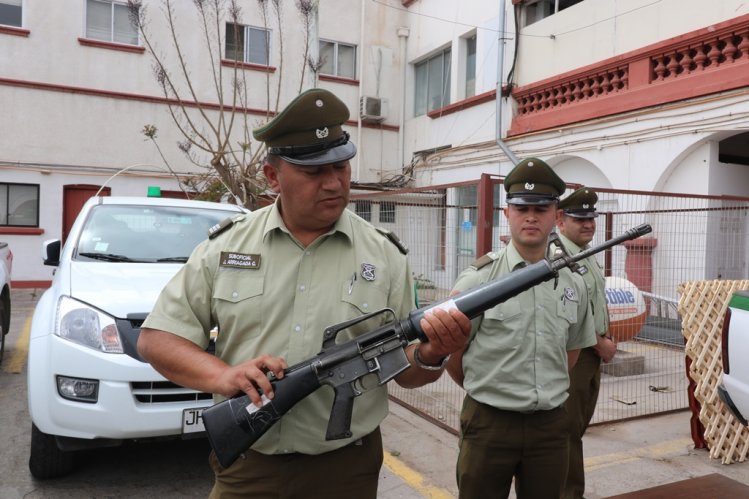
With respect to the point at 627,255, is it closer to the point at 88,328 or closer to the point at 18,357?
the point at 88,328

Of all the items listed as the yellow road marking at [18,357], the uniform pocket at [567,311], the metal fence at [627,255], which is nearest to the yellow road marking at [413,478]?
the metal fence at [627,255]

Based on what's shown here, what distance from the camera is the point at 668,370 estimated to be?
6098 millimetres

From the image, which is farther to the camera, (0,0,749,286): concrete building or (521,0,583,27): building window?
(521,0,583,27): building window

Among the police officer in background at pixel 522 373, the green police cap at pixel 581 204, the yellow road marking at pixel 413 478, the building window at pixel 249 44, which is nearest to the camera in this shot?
the police officer in background at pixel 522 373

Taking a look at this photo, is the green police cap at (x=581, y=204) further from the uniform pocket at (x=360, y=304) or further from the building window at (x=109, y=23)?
the building window at (x=109, y=23)

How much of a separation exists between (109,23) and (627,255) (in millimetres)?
12475

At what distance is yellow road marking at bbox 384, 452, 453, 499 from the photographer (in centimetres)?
360

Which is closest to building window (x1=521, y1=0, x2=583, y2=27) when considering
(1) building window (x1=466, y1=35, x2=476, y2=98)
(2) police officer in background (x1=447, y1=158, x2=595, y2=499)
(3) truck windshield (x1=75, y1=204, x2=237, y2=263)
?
(1) building window (x1=466, y1=35, x2=476, y2=98)

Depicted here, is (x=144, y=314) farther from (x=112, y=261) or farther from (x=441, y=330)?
(x=441, y=330)

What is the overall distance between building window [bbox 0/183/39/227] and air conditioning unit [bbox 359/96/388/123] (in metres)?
8.12

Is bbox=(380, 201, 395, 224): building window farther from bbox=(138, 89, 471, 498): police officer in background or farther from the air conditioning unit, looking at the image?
the air conditioning unit

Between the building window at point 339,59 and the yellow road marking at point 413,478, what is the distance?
43.2ft

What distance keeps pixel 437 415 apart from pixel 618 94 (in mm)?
7042

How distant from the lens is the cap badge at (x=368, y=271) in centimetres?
190
